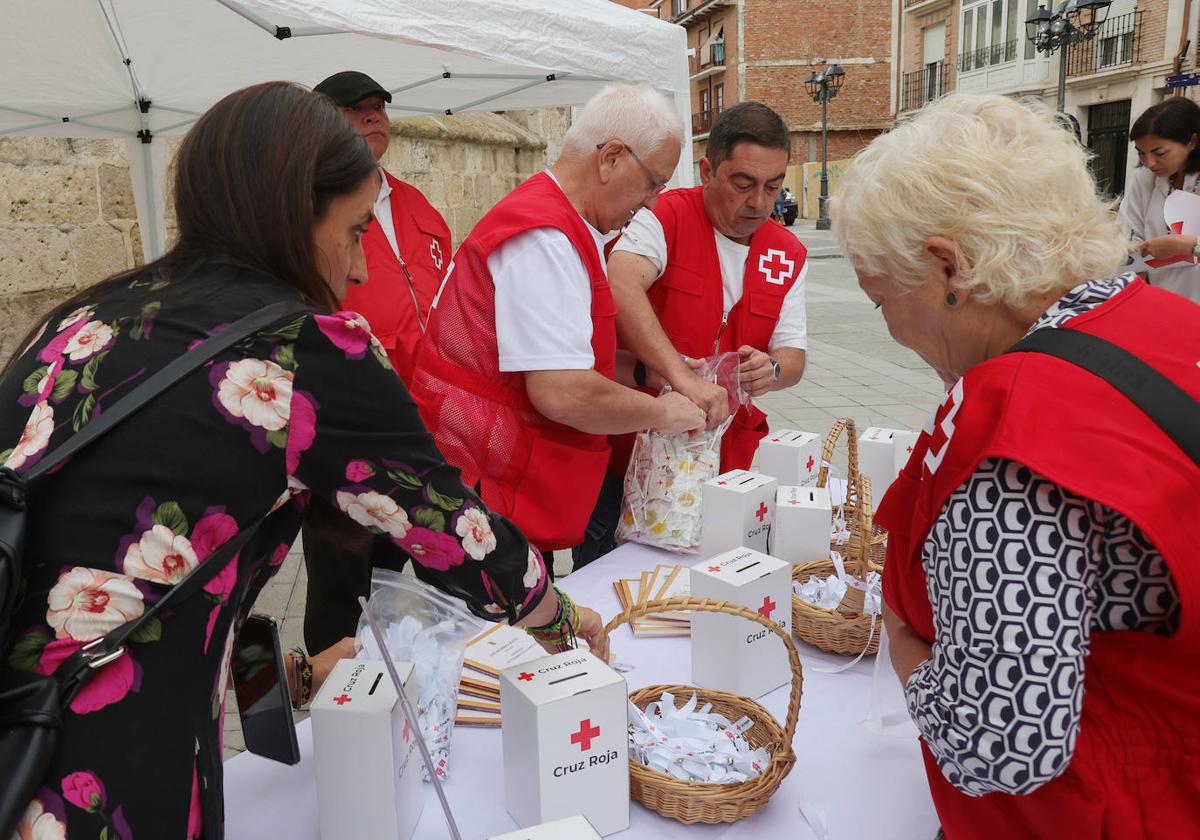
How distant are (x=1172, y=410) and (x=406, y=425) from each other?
768 millimetres

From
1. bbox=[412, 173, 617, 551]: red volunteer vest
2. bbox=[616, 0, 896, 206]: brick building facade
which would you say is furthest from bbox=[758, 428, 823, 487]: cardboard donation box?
bbox=[616, 0, 896, 206]: brick building facade

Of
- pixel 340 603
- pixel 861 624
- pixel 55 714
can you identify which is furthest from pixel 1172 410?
pixel 340 603

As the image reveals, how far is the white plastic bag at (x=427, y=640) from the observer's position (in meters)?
1.29

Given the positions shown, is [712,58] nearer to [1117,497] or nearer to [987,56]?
[987,56]

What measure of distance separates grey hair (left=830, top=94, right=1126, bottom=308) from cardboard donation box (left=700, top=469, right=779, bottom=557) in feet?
3.08

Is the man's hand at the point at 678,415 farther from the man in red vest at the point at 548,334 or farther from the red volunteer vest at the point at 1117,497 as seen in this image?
the red volunteer vest at the point at 1117,497

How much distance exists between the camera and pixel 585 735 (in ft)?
3.66

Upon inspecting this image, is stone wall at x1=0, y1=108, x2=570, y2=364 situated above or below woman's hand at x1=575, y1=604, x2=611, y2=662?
above

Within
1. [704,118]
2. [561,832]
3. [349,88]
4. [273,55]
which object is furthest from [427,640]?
[704,118]

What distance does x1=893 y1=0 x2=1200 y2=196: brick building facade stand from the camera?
19094 mm

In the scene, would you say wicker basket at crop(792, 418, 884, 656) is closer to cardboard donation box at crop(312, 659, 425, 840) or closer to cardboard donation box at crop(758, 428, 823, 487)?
cardboard donation box at crop(758, 428, 823, 487)

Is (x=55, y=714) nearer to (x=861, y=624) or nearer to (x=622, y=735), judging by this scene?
(x=622, y=735)

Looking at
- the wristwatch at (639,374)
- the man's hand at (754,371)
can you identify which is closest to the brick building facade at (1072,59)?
the man's hand at (754,371)

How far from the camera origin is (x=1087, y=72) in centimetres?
2178
